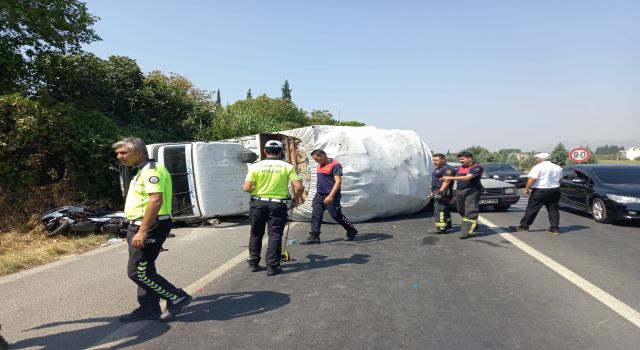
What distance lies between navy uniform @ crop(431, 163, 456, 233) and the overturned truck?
1597 millimetres

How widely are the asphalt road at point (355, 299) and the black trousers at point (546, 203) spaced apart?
0.95 m

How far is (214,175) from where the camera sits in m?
8.98

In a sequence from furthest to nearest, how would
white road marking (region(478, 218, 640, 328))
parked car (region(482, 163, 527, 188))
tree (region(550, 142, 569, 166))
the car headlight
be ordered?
1. tree (region(550, 142, 569, 166))
2. parked car (region(482, 163, 527, 188))
3. the car headlight
4. white road marking (region(478, 218, 640, 328))

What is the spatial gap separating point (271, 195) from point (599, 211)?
7.95 m

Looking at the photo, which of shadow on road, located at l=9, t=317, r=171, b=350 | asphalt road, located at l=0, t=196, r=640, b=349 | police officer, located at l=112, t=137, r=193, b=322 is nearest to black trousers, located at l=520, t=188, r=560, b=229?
asphalt road, located at l=0, t=196, r=640, b=349

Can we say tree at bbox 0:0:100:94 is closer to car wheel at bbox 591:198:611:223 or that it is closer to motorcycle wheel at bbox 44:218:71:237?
motorcycle wheel at bbox 44:218:71:237

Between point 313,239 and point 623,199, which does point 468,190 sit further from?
point 623,199

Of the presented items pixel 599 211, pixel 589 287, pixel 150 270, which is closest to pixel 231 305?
pixel 150 270

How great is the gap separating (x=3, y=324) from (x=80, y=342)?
1001mm

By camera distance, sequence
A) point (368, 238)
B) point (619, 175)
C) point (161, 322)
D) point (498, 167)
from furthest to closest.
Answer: point (498, 167) → point (619, 175) → point (368, 238) → point (161, 322)

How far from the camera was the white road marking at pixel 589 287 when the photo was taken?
3.73 m

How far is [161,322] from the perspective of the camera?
3625 mm

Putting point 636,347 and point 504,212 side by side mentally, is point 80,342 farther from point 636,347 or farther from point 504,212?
point 504,212

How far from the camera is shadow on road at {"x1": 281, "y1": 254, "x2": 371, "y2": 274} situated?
5.40 metres
